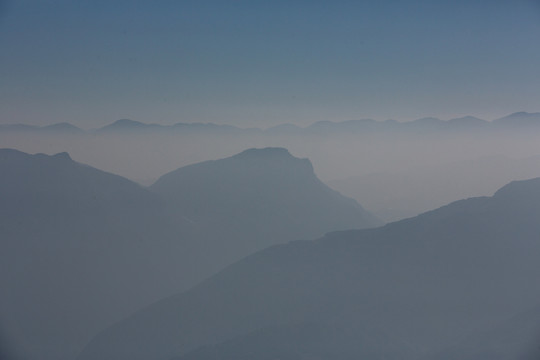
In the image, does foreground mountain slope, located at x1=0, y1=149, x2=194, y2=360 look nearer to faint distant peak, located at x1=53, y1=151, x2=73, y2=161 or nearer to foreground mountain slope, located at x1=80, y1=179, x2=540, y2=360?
faint distant peak, located at x1=53, y1=151, x2=73, y2=161

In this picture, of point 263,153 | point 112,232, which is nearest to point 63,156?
point 112,232

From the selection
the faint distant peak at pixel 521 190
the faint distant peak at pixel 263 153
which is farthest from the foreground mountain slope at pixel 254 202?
the faint distant peak at pixel 521 190

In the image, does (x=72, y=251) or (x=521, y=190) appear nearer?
(x=521, y=190)

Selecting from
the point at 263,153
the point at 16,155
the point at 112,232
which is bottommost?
the point at 112,232


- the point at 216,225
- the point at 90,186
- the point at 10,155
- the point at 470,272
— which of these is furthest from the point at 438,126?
the point at 10,155

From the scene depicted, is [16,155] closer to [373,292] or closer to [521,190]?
[373,292]

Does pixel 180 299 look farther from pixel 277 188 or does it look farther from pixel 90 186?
pixel 277 188

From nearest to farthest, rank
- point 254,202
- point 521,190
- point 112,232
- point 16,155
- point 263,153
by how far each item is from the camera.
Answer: point 16,155 → point 521,190 → point 112,232 → point 254,202 → point 263,153

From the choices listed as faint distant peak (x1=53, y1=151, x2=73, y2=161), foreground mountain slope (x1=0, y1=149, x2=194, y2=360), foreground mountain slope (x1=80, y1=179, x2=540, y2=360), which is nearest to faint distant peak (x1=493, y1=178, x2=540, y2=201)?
foreground mountain slope (x1=80, y1=179, x2=540, y2=360)
